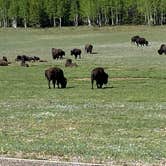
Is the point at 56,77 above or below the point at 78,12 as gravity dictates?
below

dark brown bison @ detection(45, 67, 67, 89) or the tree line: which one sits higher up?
the tree line

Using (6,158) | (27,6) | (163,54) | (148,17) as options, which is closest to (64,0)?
(27,6)

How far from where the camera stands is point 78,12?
6156 inches

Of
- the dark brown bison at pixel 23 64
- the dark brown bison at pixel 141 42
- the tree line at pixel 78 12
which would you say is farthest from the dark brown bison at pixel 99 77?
the tree line at pixel 78 12

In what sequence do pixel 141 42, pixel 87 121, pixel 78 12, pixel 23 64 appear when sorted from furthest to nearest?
pixel 78 12
pixel 141 42
pixel 23 64
pixel 87 121

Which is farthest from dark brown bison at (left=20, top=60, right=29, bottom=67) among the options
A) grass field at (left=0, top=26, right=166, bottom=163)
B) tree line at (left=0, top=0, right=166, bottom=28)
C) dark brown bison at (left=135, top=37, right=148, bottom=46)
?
tree line at (left=0, top=0, right=166, bottom=28)

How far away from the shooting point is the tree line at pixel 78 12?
149 meters

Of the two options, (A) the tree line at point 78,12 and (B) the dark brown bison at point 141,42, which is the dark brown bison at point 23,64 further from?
(A) the tree line at point 78,12

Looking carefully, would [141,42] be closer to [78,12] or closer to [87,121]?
[87,121]

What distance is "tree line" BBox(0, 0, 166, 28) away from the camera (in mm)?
148875

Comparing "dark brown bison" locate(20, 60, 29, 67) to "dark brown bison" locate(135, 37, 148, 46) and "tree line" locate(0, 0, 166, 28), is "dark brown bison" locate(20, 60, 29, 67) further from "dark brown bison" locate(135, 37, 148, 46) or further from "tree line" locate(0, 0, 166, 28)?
"tree line" locate(0, 0, 166, 28)

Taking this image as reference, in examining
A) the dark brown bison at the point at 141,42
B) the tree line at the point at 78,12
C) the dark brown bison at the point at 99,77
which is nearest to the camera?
the dark brown bison at the point at 99,77

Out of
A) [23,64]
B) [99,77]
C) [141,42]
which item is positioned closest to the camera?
[99,77]

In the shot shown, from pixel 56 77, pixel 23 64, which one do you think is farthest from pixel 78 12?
pixel 56 77
